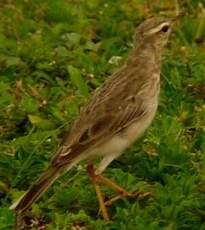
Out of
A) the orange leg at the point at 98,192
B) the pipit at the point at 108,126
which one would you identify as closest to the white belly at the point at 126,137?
the pipit at the point at 108,126

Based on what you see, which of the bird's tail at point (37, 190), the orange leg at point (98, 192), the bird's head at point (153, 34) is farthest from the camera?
the bird's head at point (153, 34)

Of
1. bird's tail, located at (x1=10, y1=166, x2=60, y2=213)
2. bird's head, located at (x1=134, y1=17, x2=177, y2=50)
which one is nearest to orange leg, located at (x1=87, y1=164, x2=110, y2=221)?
bird's tail, located at (x1=10, y1=166, x2=60, y2=213)

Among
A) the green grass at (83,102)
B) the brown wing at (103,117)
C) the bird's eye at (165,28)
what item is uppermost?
the bird's eye at (165,28)

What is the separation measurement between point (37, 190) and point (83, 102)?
6.45ft

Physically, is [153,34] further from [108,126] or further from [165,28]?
[108,126]

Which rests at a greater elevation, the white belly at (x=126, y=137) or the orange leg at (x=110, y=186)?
the white belly at (x=126, y=137)

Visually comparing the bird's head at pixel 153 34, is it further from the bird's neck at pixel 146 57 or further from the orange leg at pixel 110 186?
the orange leg at pixel 110 186

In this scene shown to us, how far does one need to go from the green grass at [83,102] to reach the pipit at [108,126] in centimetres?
27

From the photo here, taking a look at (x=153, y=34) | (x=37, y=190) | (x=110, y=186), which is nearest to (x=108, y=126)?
(x=110, y=186)

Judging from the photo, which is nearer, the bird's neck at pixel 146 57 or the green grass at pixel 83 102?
the green grass at pixel 83 102

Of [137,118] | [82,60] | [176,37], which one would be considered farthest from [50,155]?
[176,37]

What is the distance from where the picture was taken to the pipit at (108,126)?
27.2 ft

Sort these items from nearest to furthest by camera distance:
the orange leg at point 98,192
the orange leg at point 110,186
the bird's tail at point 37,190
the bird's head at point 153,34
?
the bird's tail at point 37,190 < the orange leg at point 98,192 < the orange leg at point 110,186 < the bird's head at point 153,34

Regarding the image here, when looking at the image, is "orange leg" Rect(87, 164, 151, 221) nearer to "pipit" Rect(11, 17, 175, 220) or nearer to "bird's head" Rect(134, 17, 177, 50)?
"pipit" Rect(11, 17, 175, 220)
